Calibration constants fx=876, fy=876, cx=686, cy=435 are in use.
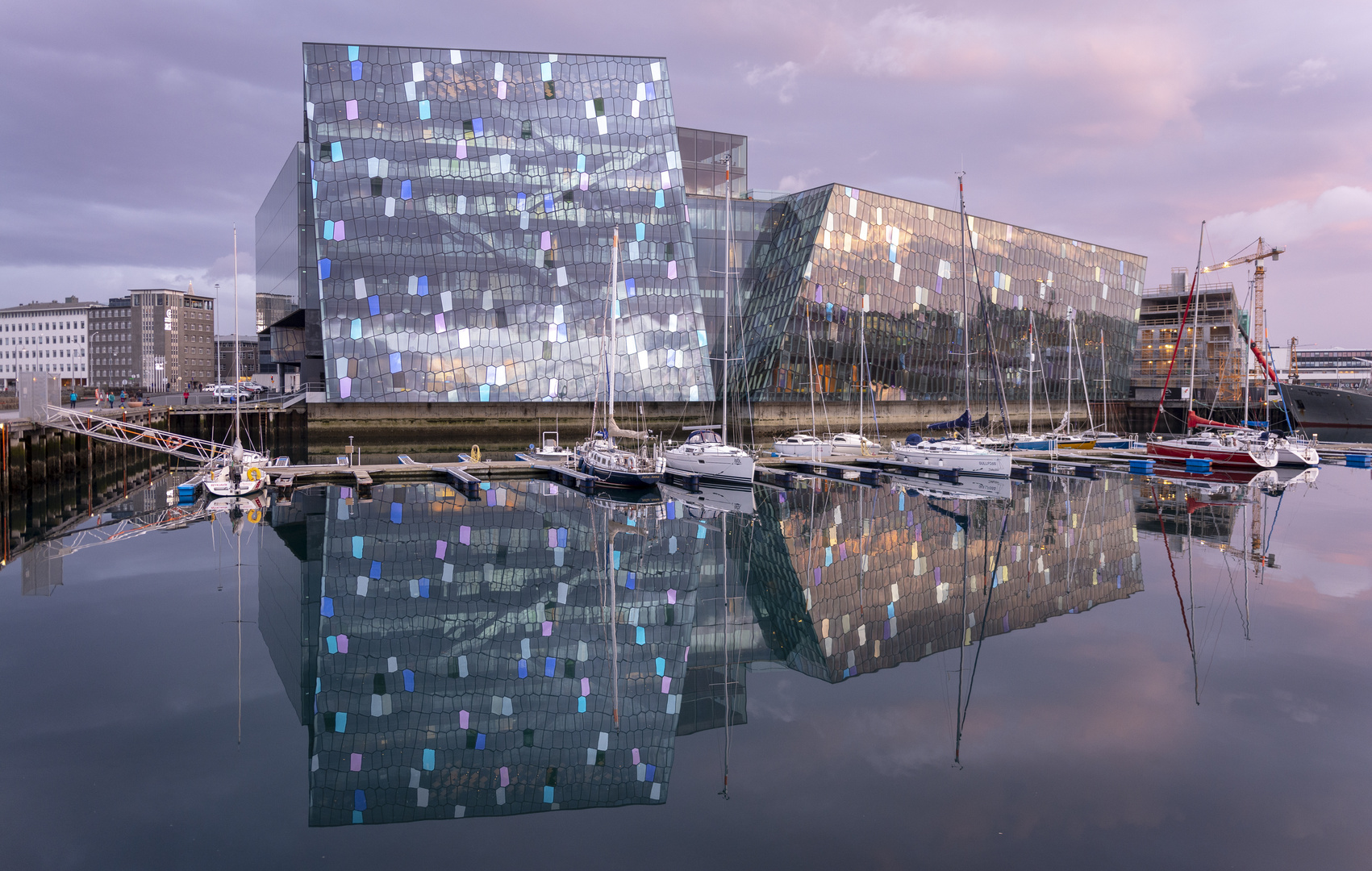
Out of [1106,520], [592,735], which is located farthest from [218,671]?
[1106,520]

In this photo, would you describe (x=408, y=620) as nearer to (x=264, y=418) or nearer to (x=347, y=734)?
(x=347, y=734)

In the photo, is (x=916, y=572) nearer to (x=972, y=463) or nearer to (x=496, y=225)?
(x=972, y=463)

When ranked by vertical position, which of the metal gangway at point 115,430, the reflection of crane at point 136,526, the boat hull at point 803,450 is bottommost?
the reflection of crane at point 136,526

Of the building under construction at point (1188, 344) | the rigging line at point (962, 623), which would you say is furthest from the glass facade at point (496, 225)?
the building under construction at point (1188, 344)

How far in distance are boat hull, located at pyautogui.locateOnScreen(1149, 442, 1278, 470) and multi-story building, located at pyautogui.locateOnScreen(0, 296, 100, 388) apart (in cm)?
18395

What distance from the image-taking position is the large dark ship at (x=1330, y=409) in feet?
256

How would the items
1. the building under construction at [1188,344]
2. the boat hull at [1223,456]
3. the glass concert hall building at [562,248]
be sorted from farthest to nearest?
the building under construction at [1188,344] < the glass concert hall building at [562,248] < the boat hull at [1223,456]

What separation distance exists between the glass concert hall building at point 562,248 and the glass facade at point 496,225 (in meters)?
0.10

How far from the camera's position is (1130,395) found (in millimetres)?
88188

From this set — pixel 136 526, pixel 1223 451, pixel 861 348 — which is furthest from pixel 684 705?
pixel 861 348

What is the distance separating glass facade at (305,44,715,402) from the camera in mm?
48594

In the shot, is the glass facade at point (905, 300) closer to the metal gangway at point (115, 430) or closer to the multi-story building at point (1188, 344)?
the multi-story building at point (1188, 344)

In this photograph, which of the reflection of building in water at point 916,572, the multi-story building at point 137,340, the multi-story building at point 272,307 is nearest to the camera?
the reflection of building in water at point 916,572

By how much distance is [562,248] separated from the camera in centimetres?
5181
